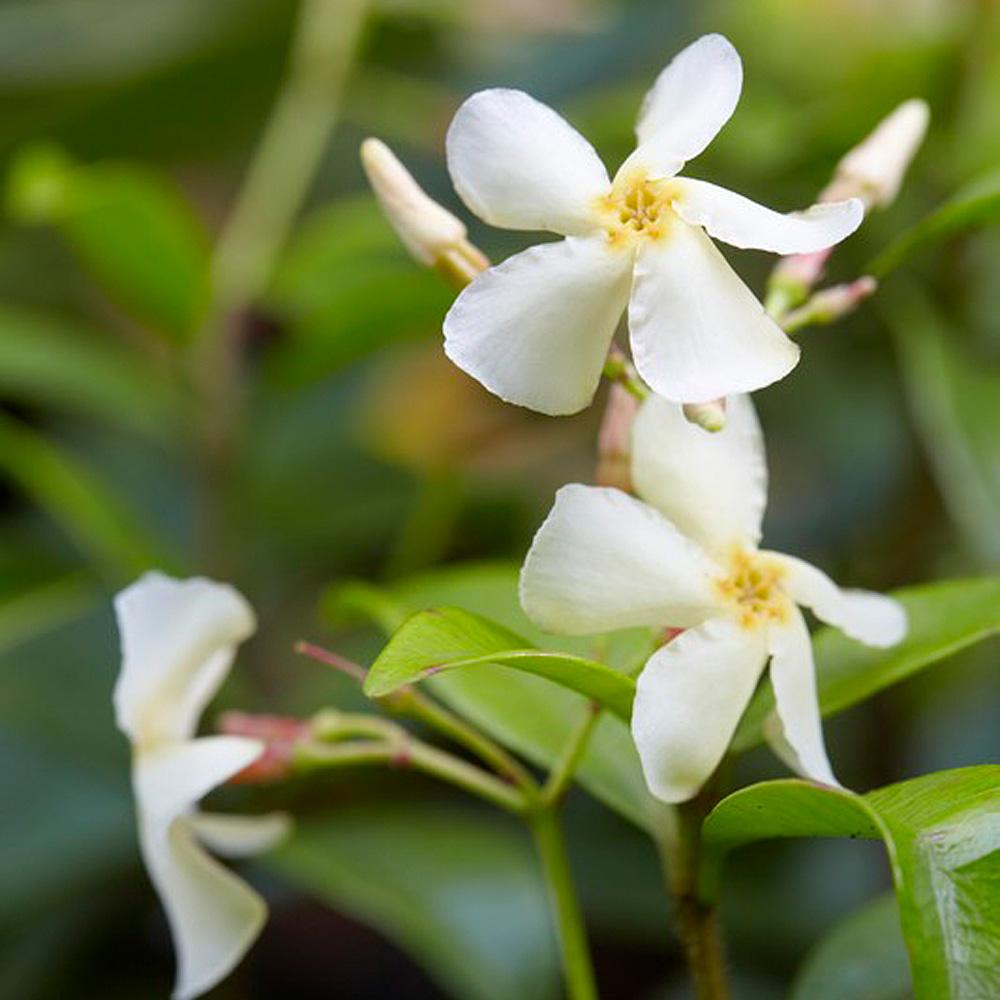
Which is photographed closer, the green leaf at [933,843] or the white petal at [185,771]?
the green leaf at [933,843]

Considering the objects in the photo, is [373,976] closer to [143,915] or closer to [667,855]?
[143,915]

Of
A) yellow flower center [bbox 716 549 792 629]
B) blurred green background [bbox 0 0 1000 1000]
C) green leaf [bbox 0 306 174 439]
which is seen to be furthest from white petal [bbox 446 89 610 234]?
green leaf [bbox 0 306 174 439]

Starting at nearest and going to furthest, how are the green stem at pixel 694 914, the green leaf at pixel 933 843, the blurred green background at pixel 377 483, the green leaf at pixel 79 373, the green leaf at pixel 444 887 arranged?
the green leaf at pixel 933 843 < the green stem at pixel 694 914 < the green leaf at pixel 444 887 < the blurred green background at pixel 377 483 < the green leaf at pixel 79 373

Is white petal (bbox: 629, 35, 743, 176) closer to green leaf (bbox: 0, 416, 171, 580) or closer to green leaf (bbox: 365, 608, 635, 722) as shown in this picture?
green leaf (bbox: 365, 608, 635, 722)

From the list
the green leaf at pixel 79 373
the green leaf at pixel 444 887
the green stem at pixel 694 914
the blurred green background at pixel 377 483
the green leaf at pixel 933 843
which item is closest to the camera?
the green leaf at pixel 933 843

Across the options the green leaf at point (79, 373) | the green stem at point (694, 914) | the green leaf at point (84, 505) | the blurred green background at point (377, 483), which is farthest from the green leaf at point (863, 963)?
the green leaf at point (79, 373)

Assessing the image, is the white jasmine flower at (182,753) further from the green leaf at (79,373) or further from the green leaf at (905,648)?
the green leaf at (79,373)
